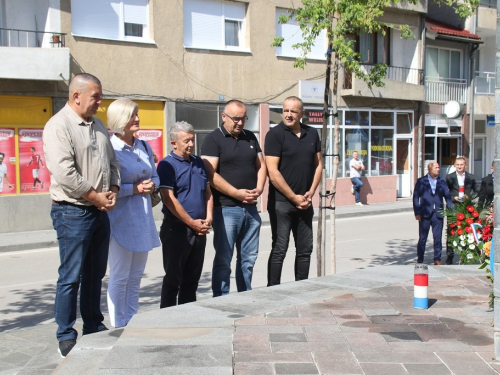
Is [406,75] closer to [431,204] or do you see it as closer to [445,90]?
[445,90]

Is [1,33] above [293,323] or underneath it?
above

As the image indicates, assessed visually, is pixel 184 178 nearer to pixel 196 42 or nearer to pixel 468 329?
pixel 468 329

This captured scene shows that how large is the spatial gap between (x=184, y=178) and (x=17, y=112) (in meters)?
10.7

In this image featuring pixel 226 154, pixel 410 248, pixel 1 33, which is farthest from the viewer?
pixel 1 33

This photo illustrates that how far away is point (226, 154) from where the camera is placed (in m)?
6.30

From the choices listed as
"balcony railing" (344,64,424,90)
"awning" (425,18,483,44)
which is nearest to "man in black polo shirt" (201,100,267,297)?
"balcony railing" (344,64,424,90)

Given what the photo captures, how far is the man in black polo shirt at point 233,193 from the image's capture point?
245 inches

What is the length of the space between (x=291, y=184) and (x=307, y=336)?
2.48 meters

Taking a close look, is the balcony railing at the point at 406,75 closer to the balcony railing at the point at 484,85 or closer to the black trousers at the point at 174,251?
the balcony railing at the point at 484,85

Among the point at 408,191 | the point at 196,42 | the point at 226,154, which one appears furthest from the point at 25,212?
the point at 408,191

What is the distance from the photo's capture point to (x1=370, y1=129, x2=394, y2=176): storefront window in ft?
77.4

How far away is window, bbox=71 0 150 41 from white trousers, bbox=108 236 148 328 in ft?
38.4

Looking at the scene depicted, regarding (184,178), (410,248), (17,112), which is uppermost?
(17,112)

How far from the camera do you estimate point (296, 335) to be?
Answer: 4496 millimetres
